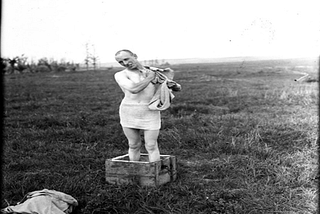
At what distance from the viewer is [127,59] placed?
5484 millimetres

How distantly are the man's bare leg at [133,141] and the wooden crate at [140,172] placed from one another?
194mm

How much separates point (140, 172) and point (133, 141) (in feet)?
1.66

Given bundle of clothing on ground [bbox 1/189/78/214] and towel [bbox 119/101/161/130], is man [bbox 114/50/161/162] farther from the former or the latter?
bundle of clothing on ground [bbox 1/189/78/214]

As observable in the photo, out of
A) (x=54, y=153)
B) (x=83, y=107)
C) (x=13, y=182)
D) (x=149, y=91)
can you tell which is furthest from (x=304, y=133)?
(x=83, y=107)

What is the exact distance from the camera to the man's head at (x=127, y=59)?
5.46 m

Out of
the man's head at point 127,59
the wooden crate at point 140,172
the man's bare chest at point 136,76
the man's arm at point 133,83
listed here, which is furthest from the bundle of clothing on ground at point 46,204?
the man's head at point 127,59

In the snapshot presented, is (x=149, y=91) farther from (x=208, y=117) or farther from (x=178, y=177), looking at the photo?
(x=208, y=117)

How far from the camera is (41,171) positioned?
6293 millimetres

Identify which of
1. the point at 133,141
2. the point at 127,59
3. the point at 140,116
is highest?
the point at 127,59

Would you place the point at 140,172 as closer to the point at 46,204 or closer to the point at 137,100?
the point at 137,100

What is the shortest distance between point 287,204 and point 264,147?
273cm

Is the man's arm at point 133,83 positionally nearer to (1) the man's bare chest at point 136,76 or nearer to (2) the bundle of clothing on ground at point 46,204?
(1) the man's bare chest at point 136,76

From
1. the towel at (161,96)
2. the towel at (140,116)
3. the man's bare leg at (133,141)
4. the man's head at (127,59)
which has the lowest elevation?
the man's bare leg at (133,141)

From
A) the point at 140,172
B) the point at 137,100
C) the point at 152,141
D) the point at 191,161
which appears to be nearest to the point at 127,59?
the point at 137,100
